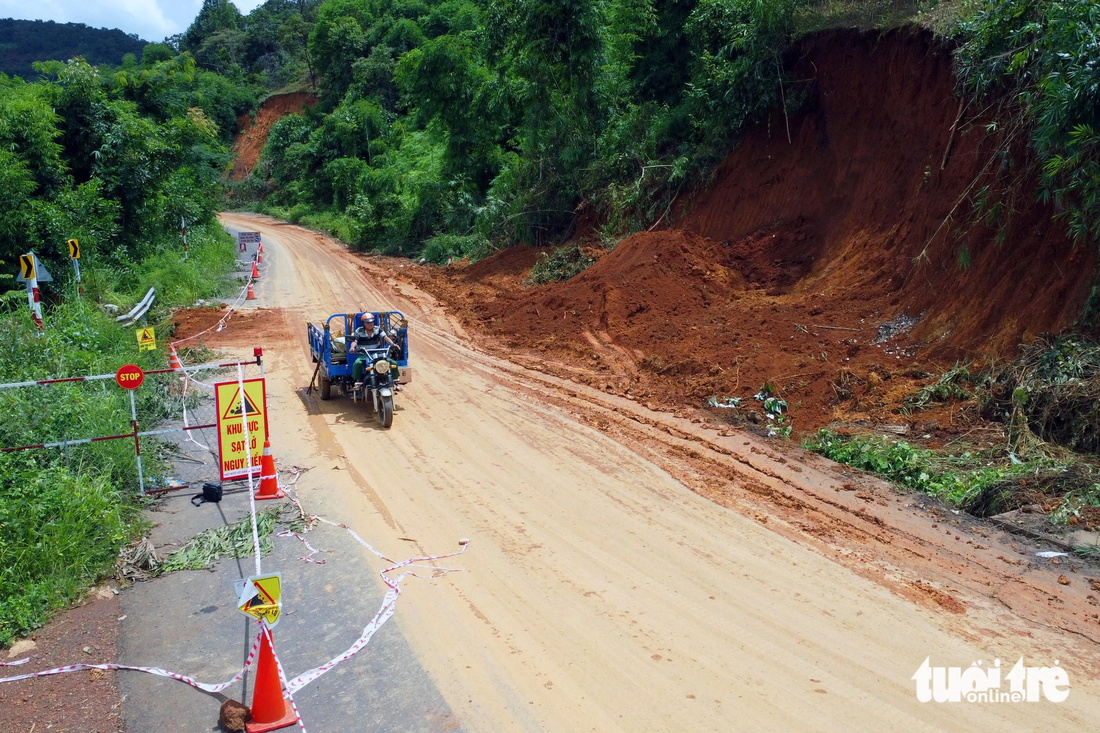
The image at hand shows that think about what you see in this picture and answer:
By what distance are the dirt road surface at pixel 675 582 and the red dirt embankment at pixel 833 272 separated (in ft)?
7.96

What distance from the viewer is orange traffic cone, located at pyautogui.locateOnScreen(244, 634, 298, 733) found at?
527cm

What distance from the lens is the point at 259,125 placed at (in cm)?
7088

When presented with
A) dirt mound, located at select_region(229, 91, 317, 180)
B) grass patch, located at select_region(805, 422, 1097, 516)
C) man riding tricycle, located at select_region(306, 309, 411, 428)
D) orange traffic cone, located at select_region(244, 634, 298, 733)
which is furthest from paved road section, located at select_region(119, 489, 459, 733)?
dirt mound, located at select_region(229, 91, 317, 180)

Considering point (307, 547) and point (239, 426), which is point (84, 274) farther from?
point (307, 547)

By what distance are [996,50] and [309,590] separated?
1327cm

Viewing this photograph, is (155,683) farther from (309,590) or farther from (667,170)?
(667,170)

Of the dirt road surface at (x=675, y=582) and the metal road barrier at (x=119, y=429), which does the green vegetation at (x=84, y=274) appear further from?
the dirt road surface at (x=675, y=582)

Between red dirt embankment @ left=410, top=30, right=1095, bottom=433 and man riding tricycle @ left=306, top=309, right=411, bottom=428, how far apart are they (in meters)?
3.77

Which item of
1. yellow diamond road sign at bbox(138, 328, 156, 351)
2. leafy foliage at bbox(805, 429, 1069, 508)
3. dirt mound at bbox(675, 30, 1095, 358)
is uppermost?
dirt mound at bbox(675, 30, 1095, 358)

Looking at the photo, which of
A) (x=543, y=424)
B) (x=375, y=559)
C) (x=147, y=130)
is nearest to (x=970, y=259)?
(x=543, y=424)

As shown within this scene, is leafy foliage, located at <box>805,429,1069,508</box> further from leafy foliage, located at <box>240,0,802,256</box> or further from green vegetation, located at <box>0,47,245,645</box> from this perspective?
leafy foliage, located at <box>240,0,802,256</box>

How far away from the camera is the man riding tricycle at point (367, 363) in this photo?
12.2 m

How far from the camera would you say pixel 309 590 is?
23.5 ft

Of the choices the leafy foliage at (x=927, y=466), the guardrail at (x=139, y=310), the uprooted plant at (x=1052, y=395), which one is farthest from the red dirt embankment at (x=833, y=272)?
the guardrail at (x=139, y=310)
